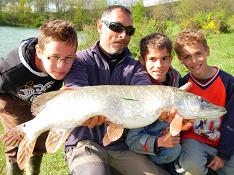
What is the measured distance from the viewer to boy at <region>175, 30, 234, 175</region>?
3.86m

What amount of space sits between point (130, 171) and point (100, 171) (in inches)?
20.5

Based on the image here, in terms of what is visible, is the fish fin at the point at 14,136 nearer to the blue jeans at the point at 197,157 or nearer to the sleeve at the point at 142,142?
the sleeve at the point at 142,142

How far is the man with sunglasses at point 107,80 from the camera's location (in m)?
3.61

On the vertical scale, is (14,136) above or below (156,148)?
above

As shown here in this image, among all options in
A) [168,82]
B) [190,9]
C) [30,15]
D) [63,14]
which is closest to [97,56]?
[168,82]

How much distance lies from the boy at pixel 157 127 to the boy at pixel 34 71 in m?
0.79

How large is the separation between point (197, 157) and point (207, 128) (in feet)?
1.08

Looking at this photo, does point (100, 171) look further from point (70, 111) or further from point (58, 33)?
point (58, 33)

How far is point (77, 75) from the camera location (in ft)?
11.9

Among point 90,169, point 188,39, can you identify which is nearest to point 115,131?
point 90,169

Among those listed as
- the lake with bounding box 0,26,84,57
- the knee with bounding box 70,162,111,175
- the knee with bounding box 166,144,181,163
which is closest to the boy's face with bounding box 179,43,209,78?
the knee with bounding box 166,144,181,163

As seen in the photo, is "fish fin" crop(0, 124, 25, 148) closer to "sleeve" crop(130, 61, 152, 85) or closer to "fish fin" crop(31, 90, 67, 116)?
"fish fin" crop(31, 90, 67, 116)

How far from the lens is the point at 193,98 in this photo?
325 centimetres

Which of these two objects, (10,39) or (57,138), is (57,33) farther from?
(10,39)
